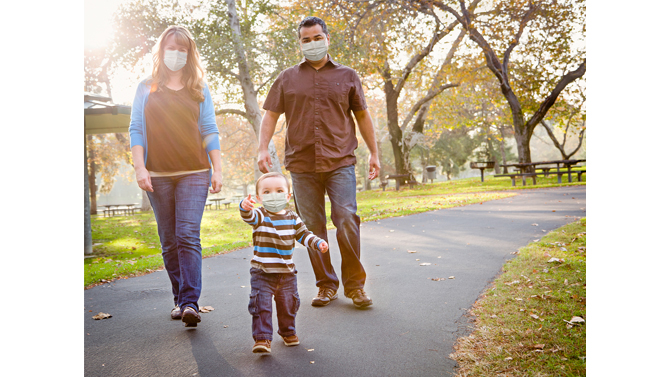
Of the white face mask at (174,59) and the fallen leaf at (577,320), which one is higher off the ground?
the white face mask at (174,59)

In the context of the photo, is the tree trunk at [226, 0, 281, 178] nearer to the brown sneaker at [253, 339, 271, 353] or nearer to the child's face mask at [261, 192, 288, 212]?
the child's face mask at [261, 192, 288, 212]

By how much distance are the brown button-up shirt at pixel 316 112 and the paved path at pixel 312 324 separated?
3.52 ft

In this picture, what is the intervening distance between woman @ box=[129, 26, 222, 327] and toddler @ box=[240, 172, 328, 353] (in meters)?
0.62

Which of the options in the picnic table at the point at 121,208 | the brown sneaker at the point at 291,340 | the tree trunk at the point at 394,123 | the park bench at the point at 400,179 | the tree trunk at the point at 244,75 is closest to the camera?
the brown sneaker at the point at 291,340

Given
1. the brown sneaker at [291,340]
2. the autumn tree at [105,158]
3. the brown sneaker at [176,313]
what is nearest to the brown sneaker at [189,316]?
the brown sneaker at [176,313]

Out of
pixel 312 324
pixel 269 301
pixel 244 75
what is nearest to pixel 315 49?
pixel 269 301

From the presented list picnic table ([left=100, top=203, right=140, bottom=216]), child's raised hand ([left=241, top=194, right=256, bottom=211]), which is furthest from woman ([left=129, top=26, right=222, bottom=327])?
picnic table ([left=100, top=203, right=140, bottom=216])

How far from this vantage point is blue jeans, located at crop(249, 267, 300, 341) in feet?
7.65

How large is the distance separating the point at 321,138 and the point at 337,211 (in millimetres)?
534

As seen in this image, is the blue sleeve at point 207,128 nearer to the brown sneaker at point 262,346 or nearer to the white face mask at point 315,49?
the white face mask at point 315,49

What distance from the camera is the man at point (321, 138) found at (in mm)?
3051
